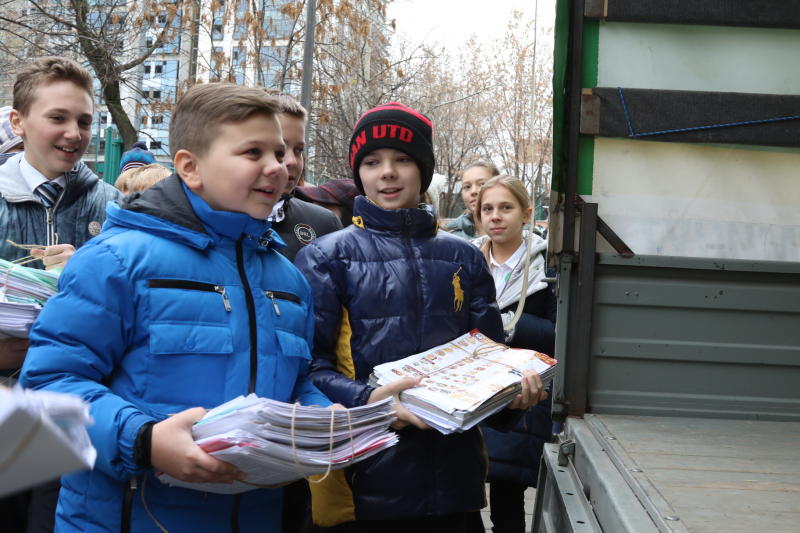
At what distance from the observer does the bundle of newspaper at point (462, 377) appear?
2396 mm

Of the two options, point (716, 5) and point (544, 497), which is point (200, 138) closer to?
point (544, 497)

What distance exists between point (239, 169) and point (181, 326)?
0.45 m

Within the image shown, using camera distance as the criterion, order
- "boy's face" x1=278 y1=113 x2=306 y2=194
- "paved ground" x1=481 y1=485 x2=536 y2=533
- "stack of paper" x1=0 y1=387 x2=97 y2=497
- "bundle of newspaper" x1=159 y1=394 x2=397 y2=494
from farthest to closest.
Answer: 1. "paved ground" x1=481 y1=485 x2=536 y2=533
2. "boy's face" x1=278 y1=113 x2=306 y2=194
3. "bundle of newspaper" x1=159 y1=394 x2=397 y2=494
4. "stack of paper" x1=0 y1=387 x2=97 y2=497

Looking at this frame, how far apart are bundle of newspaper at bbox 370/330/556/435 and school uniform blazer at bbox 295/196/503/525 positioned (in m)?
0.11

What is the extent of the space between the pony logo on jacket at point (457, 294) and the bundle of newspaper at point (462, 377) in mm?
110

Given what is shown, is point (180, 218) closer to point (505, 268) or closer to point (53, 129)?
point (53, 129)

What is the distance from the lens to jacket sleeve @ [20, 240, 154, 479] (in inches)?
73.5

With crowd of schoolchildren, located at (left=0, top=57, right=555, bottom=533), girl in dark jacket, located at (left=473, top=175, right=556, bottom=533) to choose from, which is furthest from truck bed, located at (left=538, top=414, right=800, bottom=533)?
girl in dark jacket, located at (left=473, top=175, right=556, bottom=533)

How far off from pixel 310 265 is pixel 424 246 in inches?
16.3

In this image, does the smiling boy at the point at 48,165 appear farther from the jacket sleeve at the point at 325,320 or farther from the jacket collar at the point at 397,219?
the jacket collar at the point at 397,219

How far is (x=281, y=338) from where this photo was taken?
7.15 ft

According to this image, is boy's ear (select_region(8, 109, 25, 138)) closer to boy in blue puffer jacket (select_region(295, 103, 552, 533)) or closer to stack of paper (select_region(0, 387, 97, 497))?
boy in blue puffer jacket (select_region(295, 103, 552, 533))

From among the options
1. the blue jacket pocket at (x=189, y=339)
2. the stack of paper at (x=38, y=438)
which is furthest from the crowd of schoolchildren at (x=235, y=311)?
the stack of paper at (x=38, y=438)

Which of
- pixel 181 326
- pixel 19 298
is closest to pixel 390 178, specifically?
pixel 181 326
